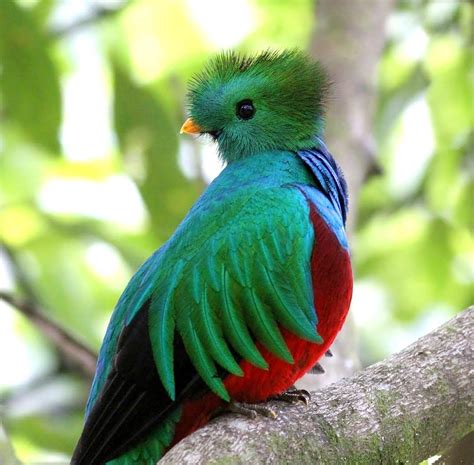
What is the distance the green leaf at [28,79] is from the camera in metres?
5.16

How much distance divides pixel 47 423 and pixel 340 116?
1969 millimetres

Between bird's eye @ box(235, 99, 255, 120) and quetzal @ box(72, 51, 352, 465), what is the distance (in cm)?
28

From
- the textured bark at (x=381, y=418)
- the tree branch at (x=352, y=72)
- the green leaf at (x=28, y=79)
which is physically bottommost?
the textured bark at (x=381, y=418)

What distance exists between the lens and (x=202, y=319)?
10.3 ft

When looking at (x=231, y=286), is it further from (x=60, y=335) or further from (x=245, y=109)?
(x=60, y=335)

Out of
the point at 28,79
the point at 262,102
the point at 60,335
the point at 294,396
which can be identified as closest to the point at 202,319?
the point at 294,396

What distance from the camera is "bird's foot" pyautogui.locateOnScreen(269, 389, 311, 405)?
10.7 feet

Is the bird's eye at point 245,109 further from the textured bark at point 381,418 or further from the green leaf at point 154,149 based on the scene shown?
the green leaf at point 154,149

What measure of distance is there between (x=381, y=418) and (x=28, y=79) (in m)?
2.91

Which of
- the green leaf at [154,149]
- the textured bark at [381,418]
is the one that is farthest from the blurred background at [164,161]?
the textured bark at [381,418]

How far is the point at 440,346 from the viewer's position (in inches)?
125

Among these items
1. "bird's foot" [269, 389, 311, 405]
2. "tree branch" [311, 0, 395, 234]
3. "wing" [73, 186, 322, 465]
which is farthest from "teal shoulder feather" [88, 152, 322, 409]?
"tree branch" [311, 0, 395, 234]

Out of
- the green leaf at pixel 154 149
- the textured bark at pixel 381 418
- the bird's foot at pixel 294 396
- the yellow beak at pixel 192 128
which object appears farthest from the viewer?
the green leaf at pixel 154 149

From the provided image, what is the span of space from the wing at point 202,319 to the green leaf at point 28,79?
2.02 metres
